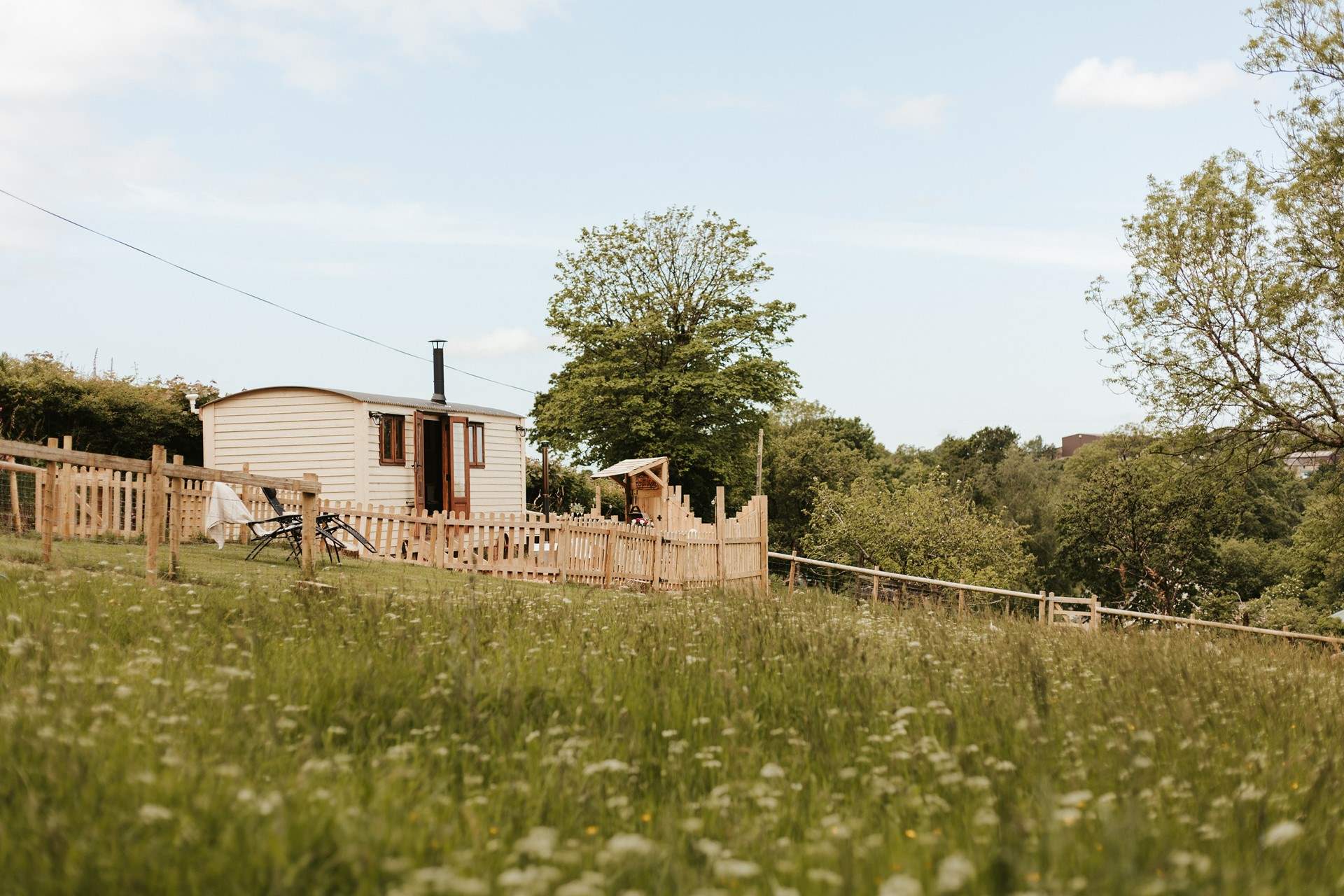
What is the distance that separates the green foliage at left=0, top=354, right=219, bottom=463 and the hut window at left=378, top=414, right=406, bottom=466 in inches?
191

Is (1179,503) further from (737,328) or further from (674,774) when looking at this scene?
(674,774)

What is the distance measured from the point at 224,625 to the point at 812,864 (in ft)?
14.8

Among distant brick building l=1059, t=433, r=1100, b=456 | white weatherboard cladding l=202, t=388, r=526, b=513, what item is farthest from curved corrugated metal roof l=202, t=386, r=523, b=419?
distant brick building l=1059, t=433, r=1100, b=456

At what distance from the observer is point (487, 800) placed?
357cm

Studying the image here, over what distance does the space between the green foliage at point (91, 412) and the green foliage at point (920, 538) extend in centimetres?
2813

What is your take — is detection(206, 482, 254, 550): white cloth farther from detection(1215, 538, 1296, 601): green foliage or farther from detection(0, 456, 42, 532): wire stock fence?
detection(1215, 538, 1296, 601): green foliage

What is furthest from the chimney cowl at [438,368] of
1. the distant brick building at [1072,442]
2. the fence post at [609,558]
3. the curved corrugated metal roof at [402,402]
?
the distant brick building at [1072,442]

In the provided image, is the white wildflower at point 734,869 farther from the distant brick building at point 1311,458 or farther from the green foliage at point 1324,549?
the green foliage at point 1324,549

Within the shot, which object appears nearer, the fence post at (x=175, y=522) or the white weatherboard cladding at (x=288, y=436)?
the fence post at (x=175, y=522)

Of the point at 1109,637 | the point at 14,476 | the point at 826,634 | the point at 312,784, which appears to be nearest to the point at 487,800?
the point at 312,784

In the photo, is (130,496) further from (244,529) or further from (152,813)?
(152,813)

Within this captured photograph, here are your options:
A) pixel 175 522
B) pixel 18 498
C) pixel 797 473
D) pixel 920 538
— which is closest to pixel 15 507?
pixel 18 498

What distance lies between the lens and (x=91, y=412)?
26.2 metres

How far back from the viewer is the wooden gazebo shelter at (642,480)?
32562 mm
